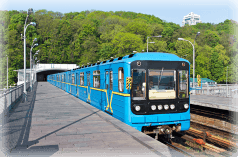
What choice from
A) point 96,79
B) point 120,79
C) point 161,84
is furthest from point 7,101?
point 161,84

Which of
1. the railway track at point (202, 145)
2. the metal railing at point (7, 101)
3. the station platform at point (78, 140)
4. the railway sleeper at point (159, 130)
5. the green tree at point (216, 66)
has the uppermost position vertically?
the green tree at point (216, 66)

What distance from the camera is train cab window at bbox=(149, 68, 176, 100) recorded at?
934cm

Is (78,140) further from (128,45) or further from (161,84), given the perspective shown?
(128,45)

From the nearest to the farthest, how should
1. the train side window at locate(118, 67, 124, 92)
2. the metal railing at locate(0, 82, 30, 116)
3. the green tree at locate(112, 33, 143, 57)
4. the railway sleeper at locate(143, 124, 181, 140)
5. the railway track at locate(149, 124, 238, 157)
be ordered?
the railway sleeper at locate(143, 124, 181, 140)
the train side window at locate(118, 67, 124, 92)
the railway track at locate(149, 124, 238, 157)
the metal railing at locate(0, 82, 30, 116)
the green tree at locate(112, 33, 143, 57)

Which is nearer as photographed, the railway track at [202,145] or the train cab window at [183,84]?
the train cab window at [183,84]

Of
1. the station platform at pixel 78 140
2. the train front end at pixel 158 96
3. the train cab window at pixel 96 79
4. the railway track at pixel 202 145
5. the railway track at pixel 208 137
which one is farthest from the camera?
the train cab window at pixel 96 79

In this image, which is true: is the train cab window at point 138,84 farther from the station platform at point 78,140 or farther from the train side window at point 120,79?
the station platform at point 78,140

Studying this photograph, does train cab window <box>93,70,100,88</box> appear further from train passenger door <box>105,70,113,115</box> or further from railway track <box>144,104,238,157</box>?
railway track <box>144,104,238,157</box>

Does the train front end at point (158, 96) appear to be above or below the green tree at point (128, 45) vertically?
below

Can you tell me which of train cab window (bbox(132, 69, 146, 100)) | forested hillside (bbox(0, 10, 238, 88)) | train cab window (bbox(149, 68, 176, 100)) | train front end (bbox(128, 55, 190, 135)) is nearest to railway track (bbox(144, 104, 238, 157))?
train front end (bbox(128, 55, 190, 135))

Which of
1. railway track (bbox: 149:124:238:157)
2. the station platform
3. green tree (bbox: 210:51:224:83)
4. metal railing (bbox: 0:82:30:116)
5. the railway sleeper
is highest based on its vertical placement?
green tree (bbox: 210:51:224:83)

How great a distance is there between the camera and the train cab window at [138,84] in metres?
9.27

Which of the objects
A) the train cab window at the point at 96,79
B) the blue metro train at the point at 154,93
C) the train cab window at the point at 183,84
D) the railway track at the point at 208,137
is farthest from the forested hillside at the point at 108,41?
the blue metro train at the point at 154,93

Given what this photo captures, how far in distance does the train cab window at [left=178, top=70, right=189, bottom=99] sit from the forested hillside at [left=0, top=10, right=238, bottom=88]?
189 ft
